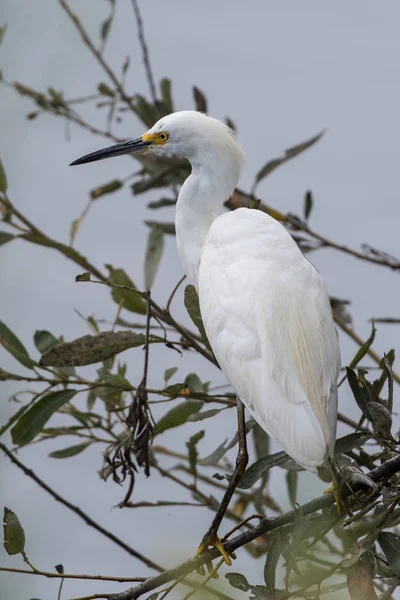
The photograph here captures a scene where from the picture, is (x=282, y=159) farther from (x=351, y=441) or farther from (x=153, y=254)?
(x=351, y=441)

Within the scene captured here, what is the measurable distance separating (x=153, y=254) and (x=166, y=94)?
51 centimetres

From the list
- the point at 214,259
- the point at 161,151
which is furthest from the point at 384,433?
the point at 161,151

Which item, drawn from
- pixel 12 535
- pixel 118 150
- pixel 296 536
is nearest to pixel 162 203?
pixel 118 150

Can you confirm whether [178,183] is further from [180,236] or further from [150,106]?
[180,236]

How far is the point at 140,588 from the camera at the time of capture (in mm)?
Answer: 1110

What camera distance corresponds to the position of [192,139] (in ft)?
5.73

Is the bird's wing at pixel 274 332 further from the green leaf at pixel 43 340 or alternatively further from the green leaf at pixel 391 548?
the green leaf at pixel 43 340

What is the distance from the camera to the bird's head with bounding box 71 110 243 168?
5.68ft

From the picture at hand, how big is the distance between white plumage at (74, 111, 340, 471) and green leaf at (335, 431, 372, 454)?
32 millimetres

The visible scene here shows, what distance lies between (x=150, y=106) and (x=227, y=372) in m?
0.90

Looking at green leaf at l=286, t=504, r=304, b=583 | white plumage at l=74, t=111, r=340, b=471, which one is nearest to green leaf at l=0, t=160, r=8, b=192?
white plumage at l=74, t=111, r=340, b=471

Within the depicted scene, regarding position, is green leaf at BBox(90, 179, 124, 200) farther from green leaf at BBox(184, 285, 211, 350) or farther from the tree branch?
the tree branch

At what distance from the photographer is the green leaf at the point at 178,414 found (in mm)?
1578

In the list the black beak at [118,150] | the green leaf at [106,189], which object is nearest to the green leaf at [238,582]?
Result: the black beak at [118,150]
